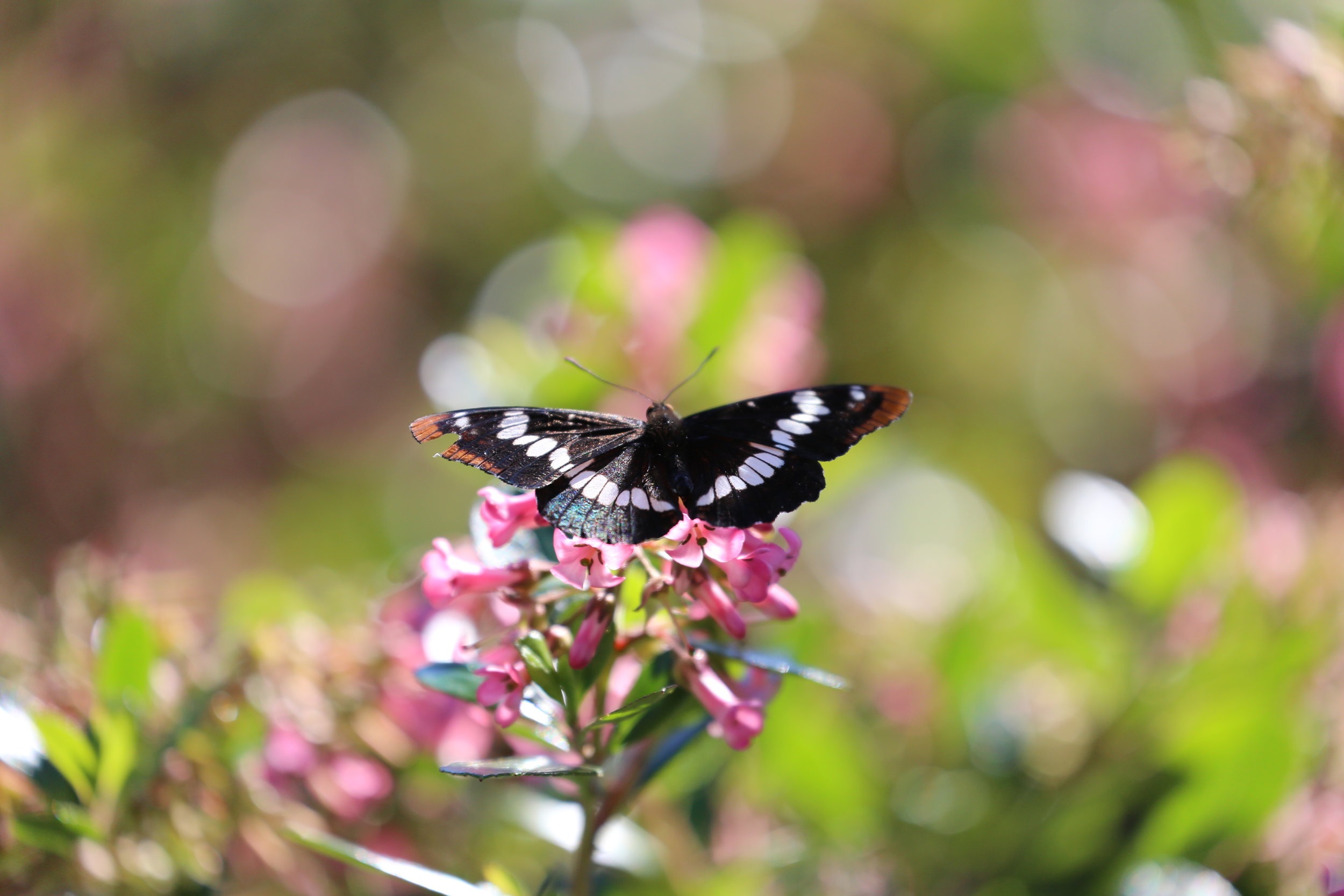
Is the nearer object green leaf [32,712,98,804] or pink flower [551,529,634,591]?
pink flower [551,529,634,591]

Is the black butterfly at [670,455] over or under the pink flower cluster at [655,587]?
over

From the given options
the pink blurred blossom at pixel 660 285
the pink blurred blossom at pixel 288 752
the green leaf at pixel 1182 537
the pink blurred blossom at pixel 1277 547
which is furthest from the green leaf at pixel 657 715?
the pink blurred blossom at pixel 1277 547

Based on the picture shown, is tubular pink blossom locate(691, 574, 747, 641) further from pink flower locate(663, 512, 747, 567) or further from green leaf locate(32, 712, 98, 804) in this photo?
green leaf locate(32, 712, 98, 804)

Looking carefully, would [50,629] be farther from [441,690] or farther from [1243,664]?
[1243,664]

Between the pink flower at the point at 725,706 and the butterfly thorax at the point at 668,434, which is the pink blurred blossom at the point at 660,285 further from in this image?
the pink flower at the point at 725,706

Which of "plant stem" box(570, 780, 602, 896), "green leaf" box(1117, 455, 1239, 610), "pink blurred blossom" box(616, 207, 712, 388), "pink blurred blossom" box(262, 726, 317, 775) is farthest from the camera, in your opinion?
"pink blurred blossom" box(616, 207, 712, 388)

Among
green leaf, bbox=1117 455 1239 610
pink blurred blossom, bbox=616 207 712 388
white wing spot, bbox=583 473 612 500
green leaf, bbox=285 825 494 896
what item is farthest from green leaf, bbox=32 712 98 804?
green leaf, bbox=1117 455 1239 610

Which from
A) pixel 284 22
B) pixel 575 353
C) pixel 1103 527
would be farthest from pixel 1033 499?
pixel 284 22
